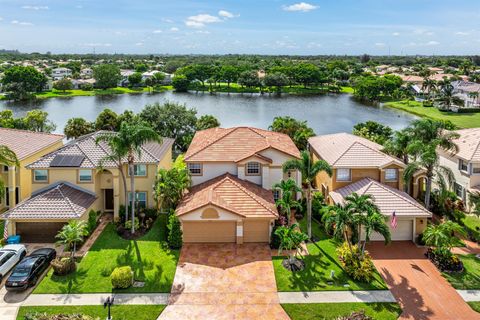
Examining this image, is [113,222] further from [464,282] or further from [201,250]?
[464,282]

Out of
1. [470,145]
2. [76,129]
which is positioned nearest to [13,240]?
[76,129]

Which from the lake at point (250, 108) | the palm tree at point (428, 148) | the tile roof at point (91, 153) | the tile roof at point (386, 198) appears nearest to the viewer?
the tile roof at point (386, 198)

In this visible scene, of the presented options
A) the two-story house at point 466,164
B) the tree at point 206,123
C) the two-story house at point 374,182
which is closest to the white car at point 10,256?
the two-story house at point 374,182

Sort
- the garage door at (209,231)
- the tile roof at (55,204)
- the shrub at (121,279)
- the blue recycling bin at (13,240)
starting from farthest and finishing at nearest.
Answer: the garage door at (209,231)
the tile roof at (55,204)
the blue recycling bin at (13,240)
the shrub at (121,279)

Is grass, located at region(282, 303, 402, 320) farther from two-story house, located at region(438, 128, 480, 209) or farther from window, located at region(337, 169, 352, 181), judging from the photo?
two-story house, located at region(438, 128, 480, 209)

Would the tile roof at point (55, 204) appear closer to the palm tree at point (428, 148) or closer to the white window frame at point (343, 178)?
the white window frame at point (343, 178)

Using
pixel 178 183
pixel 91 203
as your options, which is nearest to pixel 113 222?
pixel 91 203

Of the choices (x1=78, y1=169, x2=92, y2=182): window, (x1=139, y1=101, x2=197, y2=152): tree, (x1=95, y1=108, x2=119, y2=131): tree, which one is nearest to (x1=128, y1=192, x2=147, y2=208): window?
(x1=78, y1=169, x2=92, y2=182): window
